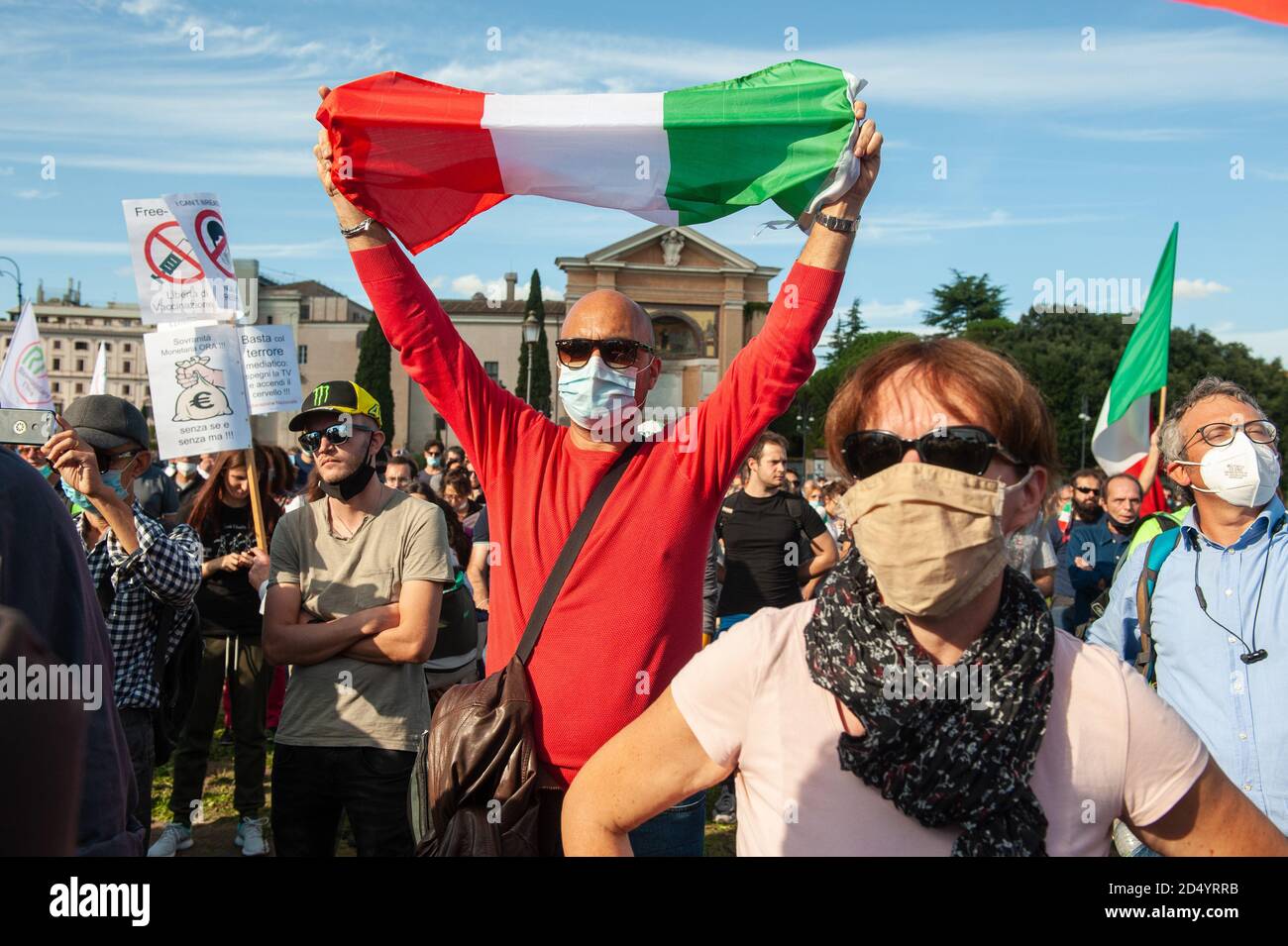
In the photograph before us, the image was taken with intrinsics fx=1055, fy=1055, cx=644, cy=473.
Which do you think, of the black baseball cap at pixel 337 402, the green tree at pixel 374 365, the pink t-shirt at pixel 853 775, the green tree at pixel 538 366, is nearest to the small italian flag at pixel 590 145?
the black baseball cap at pixel 337 402

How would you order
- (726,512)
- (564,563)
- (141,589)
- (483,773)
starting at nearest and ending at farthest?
(483,773), (564,563), (141,589), (726,512)

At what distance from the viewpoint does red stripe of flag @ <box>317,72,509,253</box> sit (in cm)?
295

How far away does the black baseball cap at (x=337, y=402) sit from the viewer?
4.41m

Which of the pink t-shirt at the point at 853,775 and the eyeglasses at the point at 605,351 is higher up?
the eyeglasses at the point at 605,351

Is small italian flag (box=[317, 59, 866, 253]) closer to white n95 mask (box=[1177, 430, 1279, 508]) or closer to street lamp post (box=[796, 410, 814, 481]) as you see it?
white n95 mask (box=[1177, 430, 1279, 508])

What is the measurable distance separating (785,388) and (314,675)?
2.39 m

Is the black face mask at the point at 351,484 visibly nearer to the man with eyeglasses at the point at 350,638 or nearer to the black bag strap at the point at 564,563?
the man with eyeglasses at the point at 350,638

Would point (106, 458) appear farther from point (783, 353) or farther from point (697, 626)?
point (783, 353)

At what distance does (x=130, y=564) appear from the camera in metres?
4.13

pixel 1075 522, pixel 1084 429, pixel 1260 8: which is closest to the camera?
pixel 1260 8

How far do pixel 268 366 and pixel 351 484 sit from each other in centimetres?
412

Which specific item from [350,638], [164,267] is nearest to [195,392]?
[164,267]

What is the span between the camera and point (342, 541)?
4.32 m
